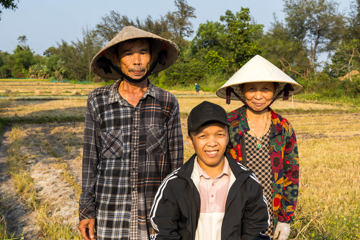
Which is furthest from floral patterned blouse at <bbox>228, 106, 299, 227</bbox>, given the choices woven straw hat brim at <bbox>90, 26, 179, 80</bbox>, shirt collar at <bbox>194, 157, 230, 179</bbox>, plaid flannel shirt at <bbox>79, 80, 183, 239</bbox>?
woven straw hat brim at <bbox>90, 26, 179, 80</bbox>

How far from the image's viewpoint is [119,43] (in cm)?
212

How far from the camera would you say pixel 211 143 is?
1684 mm

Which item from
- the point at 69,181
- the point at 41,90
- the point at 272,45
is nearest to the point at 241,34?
the point at 272,45

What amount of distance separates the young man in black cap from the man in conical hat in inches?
12.2

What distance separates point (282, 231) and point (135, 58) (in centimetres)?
162

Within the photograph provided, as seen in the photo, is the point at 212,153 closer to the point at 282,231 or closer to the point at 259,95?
the point at 259,95

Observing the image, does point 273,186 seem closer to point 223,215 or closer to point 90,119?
point 223,215

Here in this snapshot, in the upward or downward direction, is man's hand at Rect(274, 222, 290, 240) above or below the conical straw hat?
below

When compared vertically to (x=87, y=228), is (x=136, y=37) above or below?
above

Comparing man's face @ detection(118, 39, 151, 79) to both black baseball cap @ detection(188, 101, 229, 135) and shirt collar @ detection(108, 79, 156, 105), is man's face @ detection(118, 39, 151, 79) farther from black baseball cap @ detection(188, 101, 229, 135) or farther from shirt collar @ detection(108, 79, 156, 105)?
black baseball cap @ detection(188, 101, 229, 135)

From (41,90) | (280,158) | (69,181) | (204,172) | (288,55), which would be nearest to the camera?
(204,172)

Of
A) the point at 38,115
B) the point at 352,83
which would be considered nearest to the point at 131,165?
the point at 38,115

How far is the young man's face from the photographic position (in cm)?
170

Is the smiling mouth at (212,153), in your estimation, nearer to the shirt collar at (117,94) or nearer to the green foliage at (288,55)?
the shirt collar at (117,94)
